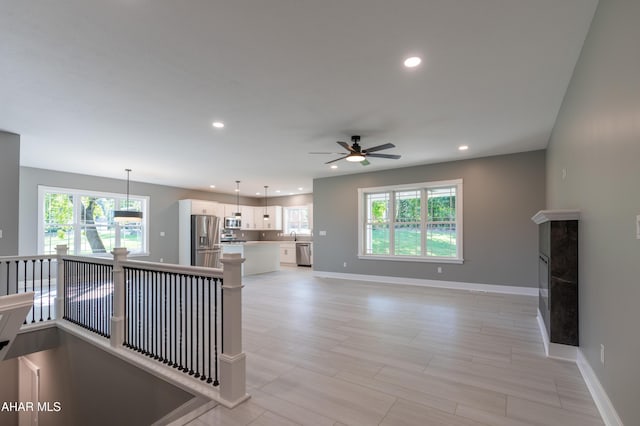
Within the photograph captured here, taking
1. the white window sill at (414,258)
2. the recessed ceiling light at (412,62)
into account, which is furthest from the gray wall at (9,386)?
the recessed ceiling light at (412,62)

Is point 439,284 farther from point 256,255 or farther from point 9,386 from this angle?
point 9,386

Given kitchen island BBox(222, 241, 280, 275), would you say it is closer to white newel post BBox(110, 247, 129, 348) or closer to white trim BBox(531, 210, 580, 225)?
white newel post BBox(110, 247, 129, 348)

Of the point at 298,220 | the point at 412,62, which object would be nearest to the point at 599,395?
the point at 412,62

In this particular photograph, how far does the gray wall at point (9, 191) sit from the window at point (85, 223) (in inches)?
112

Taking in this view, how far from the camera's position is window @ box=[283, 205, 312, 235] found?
1168 centimetres

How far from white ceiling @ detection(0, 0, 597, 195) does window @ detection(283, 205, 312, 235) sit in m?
6.55

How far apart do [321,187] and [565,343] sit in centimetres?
622

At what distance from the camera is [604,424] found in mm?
1999

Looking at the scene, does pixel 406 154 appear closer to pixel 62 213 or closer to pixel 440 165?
pixel 440 165

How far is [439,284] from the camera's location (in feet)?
21.5

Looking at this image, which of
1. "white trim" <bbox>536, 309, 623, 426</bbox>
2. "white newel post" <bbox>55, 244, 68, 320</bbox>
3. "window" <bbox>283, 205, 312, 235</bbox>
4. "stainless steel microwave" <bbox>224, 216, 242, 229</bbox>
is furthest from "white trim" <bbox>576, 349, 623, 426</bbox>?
"stainless steel microwave" <bbox>224, 216, 242, 229</bbox>

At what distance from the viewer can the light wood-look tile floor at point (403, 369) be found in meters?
2.10

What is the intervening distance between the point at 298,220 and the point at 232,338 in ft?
31.7

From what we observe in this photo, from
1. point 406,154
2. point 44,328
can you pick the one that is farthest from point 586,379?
point 44,328
